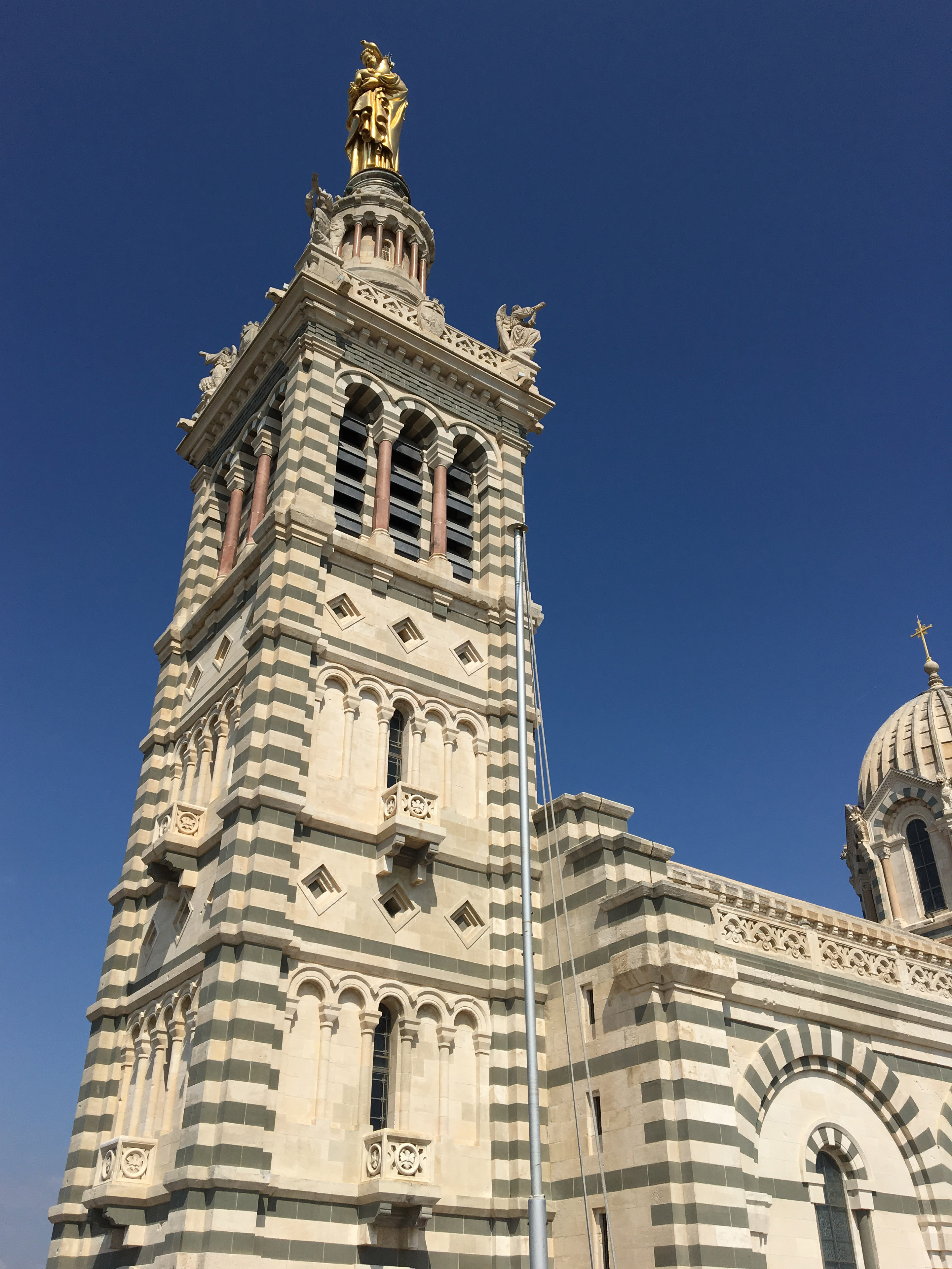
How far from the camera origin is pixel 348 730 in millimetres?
26344

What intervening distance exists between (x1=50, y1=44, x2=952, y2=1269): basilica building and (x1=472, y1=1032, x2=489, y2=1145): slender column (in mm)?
56

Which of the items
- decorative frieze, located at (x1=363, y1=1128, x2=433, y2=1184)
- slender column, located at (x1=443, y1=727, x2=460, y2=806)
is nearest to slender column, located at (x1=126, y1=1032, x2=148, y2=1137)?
decorative frieze, located at (x1=363, y1=1128, x2=433, y2=1184)

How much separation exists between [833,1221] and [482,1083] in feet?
25.2

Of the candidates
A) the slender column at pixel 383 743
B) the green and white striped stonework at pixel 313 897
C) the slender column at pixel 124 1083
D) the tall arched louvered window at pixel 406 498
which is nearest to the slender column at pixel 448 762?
the green and white striped stonework at pixel 313 897

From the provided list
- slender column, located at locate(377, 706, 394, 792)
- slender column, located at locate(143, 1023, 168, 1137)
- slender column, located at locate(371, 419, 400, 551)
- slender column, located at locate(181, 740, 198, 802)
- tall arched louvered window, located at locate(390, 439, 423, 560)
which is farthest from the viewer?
tall arched louvered window, located at locate(390, 439, 423, 560)

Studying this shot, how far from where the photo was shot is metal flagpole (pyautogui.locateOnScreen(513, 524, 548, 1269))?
15758 millimetres

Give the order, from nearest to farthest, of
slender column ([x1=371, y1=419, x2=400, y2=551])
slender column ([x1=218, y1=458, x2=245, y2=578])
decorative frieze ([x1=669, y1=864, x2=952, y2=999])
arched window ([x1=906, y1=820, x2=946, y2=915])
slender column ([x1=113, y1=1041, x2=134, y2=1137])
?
1. decorative frieze ([x1=669, y1=864, x2=952, y2=999])
2. slender column ([x1=113, y1=1041, x2=134, y2=1137])
3. slender column ([x1=371, y1=419, x2=400, y2=551])
4. slender column ([x1=218, y1=458, x2=245, y2=578])
5. arched window ([x1=906, y1=820, x2=946, y2=915])

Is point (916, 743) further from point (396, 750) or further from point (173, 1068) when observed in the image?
point (173, 1068)

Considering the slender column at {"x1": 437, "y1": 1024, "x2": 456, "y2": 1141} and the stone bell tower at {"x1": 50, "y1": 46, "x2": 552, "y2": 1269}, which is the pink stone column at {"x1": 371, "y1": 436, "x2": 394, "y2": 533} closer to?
the stone bell tower at {"x1": 50, "y1": 46, "x2": 552, "y2": 1269}

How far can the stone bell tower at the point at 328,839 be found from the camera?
21.1m

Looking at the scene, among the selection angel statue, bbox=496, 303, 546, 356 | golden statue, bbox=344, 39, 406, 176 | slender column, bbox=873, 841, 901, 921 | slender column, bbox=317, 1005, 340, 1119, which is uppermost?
golden statue, bbox=344, 39, 406, 176

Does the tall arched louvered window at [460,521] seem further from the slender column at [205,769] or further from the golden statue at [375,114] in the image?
the golden statue at [375,114]

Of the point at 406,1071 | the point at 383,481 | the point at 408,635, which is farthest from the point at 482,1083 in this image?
the point at 383,481

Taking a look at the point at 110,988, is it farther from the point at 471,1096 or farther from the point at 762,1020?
the point at 762,1020
